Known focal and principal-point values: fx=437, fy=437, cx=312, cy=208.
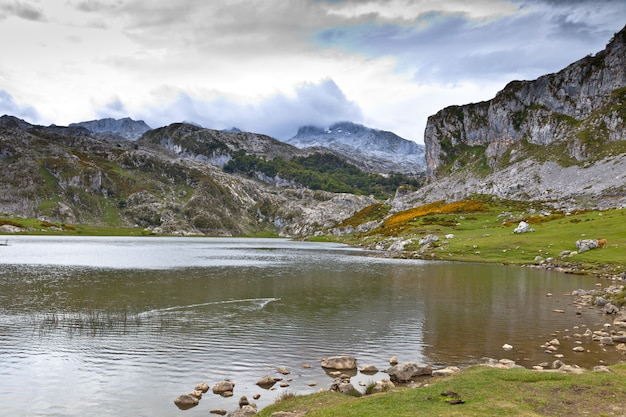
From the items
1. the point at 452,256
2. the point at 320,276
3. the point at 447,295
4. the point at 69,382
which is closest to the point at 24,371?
the point at 69,382

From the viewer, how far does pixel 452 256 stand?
119 metres

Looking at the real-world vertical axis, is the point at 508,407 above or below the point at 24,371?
above

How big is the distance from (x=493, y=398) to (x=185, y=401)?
15911 mm

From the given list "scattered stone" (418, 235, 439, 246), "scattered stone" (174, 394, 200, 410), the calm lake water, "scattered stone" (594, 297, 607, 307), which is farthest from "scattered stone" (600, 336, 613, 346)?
"scattered stone" (418, 235, 439, 246)

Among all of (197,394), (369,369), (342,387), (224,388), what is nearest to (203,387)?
(197,394)

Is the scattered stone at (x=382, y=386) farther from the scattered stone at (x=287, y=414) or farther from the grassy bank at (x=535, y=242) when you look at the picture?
the grassy bank at (x=535, y=242)

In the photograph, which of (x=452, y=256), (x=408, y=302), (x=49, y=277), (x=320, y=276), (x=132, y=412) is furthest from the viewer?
(x=452, y=256)

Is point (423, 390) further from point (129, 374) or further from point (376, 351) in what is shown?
point (129, 374)

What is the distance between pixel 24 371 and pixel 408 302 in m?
42.2

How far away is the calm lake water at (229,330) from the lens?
2631cm

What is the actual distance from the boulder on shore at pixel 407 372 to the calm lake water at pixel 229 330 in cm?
109

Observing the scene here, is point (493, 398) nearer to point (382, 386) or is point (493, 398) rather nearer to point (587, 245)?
point (382, 386)

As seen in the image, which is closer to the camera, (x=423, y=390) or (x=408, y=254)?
(x=423, y=390)

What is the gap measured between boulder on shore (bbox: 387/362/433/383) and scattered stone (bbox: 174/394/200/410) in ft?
39.7
